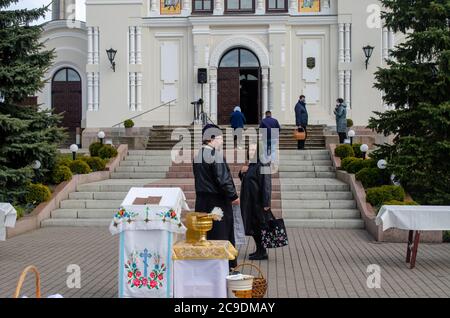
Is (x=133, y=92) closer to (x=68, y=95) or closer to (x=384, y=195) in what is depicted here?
(x=68, y=95)

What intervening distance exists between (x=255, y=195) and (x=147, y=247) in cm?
346

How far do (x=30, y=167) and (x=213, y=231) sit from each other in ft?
28.5

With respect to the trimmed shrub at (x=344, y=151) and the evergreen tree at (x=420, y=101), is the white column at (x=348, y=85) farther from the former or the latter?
the evergreen tree at (x=420, y=101)

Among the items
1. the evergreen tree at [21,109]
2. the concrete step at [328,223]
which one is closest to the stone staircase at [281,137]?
the evergreen tree at [21,109]

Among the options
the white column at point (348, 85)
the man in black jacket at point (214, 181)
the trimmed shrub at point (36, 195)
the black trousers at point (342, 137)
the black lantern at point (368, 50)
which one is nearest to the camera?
the man in black jacket at point (214, 181)

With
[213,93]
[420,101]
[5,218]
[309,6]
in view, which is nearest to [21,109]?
[5,218]

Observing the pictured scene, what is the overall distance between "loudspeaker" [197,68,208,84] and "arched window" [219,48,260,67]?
3.44ft

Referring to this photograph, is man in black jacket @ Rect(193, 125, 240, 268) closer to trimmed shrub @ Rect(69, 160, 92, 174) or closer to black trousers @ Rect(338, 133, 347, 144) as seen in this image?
trimmed shrub @ Rect(69, 160, 92, 174)

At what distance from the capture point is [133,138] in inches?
961

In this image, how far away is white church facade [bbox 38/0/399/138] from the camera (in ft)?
91.5

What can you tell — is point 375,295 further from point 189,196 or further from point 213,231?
point 189,196

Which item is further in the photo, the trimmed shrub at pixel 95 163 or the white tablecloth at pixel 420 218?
the trimmed shrub at pixel 95 163

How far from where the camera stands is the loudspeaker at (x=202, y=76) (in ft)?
92.3

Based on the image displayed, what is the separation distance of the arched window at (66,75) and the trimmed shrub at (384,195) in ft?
59.6
